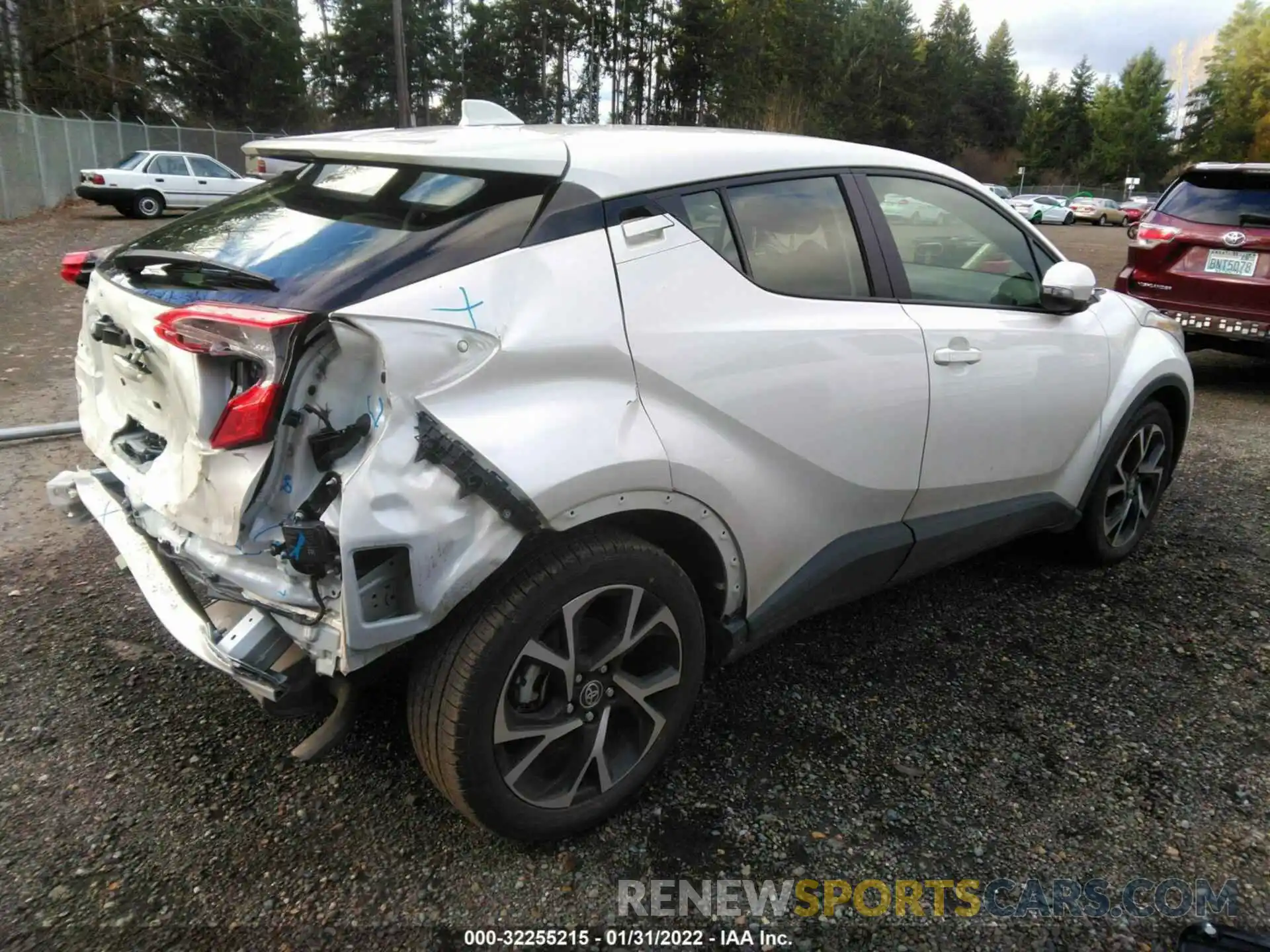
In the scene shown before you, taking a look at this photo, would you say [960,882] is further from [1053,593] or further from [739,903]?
[1053,593]

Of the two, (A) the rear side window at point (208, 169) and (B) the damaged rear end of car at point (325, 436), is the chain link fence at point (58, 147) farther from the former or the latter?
(B) the damaged rear end of car at point (325, 436)

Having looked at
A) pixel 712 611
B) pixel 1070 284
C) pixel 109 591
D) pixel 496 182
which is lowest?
pixel 109 591

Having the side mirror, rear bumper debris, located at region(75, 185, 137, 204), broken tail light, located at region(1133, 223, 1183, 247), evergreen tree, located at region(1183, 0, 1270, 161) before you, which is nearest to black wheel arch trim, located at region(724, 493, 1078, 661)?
the side mirror

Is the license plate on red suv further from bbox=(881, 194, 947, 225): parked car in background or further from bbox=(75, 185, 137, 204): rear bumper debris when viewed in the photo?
bbox=(75, 185, 137, 204): rear bumper debris

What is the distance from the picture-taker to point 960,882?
2277 millimetres

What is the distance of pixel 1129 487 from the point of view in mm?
3984

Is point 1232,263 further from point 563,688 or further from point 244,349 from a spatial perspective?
point 244,349

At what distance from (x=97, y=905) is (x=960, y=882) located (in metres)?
2.08

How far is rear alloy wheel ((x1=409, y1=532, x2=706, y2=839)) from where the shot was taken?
2055 millimetres

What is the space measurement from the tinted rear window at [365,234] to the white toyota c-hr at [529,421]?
10 mm

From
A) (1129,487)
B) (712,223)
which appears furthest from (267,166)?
(1129,487)

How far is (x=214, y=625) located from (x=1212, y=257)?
24.4ft

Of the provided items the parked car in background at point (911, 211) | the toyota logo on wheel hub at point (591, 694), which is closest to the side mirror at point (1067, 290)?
the parked car in background at point (911, 211)

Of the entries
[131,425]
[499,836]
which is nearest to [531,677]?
[499,836]
